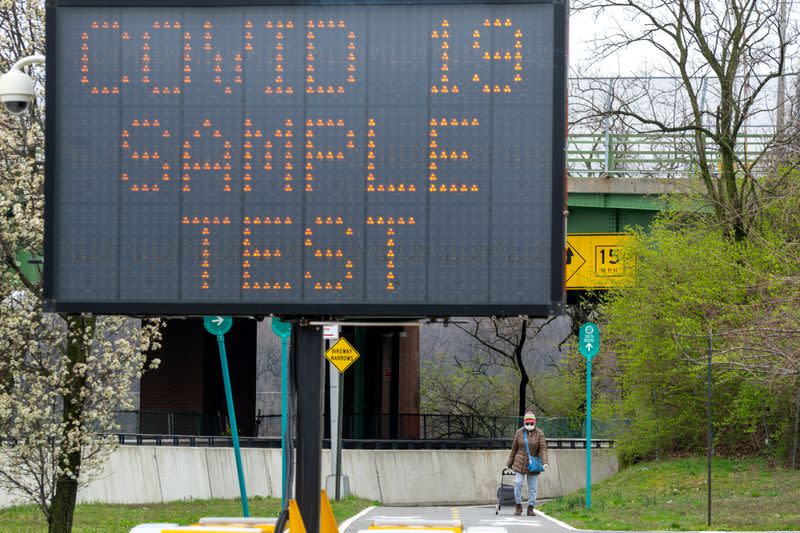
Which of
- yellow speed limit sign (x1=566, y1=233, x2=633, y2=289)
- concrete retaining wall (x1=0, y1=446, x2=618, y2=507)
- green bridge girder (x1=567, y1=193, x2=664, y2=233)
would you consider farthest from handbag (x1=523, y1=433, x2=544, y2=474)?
green bridge girder (x1=567, y1=193, x2=664, y2=233)

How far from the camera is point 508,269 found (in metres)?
11.4

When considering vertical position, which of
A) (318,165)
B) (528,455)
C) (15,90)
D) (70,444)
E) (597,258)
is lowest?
(528,455)

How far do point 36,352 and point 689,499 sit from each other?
38.2 ft

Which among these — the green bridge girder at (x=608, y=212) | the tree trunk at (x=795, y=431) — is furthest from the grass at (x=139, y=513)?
the green bridge girder at (x=608, y=212)

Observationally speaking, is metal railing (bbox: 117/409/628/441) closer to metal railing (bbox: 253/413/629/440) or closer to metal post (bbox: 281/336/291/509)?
metal railing (bbox: 253/413/629/440)

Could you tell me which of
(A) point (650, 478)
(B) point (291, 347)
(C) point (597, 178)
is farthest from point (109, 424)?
(C) point (597, 178)

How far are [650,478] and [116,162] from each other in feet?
68.4

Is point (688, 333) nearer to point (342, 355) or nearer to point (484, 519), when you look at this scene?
point (342, 355)

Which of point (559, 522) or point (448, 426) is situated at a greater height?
point (559, 522)

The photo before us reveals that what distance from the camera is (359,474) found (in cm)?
3494

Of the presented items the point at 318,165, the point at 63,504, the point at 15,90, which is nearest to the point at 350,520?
the point at 63,504

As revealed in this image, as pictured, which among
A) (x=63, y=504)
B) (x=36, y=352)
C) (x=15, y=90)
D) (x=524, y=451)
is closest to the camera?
(x=15, y=90)

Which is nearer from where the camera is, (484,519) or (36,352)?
(36,352)

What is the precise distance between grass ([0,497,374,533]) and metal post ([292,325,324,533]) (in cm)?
961
